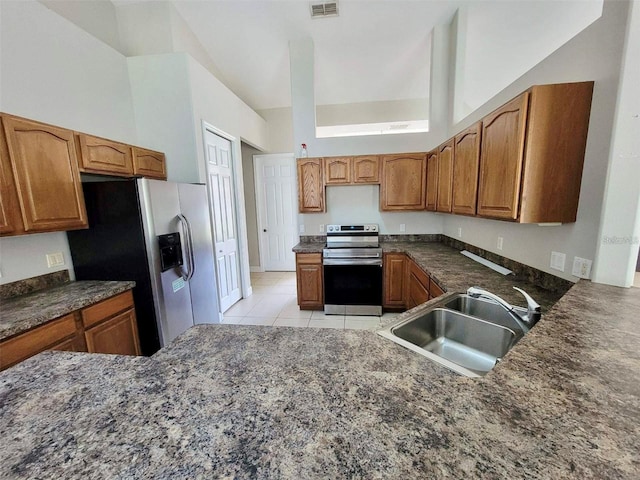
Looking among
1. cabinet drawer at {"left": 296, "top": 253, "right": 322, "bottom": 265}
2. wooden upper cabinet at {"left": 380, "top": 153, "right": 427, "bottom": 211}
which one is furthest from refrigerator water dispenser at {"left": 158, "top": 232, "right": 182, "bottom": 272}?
wooden upper cabinet at {"left": 380, "top": 153, "right": 427, "bottom": 211}

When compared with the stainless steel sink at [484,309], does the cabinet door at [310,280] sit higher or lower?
lower

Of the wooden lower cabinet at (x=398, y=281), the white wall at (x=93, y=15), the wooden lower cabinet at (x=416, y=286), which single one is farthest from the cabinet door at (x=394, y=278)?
the white wall at (x=93, y=15)

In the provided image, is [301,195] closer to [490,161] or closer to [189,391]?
[490,161]

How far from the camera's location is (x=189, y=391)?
0.72m

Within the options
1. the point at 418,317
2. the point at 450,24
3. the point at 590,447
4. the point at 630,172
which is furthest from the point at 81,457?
the point at 450,24

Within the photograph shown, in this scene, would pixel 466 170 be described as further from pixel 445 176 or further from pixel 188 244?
pixel 188 244

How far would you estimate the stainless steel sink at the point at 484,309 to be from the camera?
1.35 metres

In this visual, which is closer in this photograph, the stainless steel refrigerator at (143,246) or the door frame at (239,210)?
the stainless steel refrigerator at (143,246)

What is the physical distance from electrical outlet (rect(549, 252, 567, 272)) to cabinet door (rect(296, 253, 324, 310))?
219cm

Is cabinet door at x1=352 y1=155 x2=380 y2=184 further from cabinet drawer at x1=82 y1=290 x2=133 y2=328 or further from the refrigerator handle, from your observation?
cabinet drawer at x1=82 y1=290 x2=133 y2=328

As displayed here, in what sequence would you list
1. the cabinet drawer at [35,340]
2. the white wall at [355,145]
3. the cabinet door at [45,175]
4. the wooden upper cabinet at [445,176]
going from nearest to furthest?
the cabinet drawer at [35,340] → the cabinet door at [45,175] → the wooden upper cabinet at [445,176] → the white wall at [355,145]

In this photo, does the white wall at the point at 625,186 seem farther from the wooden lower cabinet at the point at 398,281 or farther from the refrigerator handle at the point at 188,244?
the refrigerator handle at the point at 188,244

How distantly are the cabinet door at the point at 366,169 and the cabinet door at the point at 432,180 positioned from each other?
63 cm

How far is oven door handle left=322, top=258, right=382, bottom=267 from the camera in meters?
3.08
